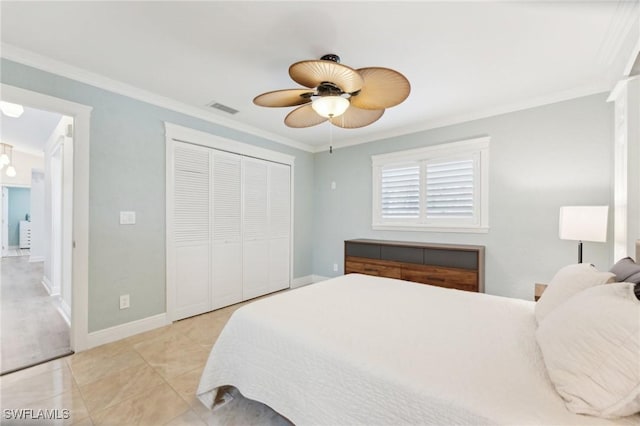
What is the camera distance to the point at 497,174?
3262 mm

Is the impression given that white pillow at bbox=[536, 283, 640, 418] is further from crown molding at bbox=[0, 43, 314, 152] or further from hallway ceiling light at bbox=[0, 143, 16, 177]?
hallway ceiling light at bbox=[0, 143, 16, 177]

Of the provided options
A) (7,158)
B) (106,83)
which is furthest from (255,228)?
(7,158)

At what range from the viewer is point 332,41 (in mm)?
2033

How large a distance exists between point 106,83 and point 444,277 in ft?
13.1

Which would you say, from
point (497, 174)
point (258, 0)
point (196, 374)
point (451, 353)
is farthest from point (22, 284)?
point (497, 174)

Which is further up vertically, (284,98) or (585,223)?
(284,98)

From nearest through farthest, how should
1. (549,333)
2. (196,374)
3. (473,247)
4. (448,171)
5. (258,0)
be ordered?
(549,333)
(258,0)
(196,374)
(473,247)
(448,171)

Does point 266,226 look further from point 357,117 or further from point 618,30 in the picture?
point 618,30

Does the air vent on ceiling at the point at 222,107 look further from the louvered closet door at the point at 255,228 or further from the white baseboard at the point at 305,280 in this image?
the white baseboard at the point at 305,280

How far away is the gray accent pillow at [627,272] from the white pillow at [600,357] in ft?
0.94

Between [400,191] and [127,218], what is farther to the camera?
[400,191]

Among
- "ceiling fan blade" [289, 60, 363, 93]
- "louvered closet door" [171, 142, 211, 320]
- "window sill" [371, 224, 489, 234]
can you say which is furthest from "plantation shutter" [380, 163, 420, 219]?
"louvered closet door" [171, 142, 211, 320]

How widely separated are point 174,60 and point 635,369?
3.11 meters

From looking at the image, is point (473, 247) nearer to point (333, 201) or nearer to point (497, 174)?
point (497, 174)
